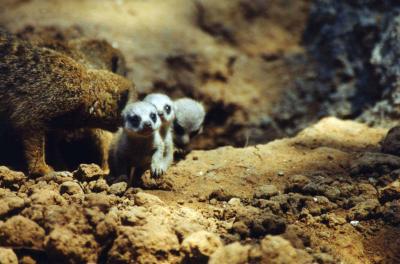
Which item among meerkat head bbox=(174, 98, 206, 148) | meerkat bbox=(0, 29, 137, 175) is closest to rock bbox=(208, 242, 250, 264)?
meerkat bbox=(0, 29, 137, 175)

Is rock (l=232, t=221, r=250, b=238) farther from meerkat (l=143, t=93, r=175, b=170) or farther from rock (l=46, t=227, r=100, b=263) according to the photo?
meerkat (l=143, t=93, r=175, b=170)

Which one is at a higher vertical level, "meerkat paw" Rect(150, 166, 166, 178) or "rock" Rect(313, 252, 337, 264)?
"rock" Rect(313, 252, 337, 264)

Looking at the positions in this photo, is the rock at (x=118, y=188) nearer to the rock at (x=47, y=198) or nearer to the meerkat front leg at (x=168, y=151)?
the rock at (x=47, y=198)

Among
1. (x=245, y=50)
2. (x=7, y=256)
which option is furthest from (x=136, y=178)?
(x=245, y=50)

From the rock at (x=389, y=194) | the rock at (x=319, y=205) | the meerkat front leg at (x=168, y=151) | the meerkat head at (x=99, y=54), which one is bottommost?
the meerkat front leg at (x=168, y=151)

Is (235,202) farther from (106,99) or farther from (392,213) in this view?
(106,99)

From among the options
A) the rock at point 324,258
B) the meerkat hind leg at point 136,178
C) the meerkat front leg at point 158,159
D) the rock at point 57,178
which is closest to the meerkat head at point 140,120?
the meerkat front leg at point 158,159
